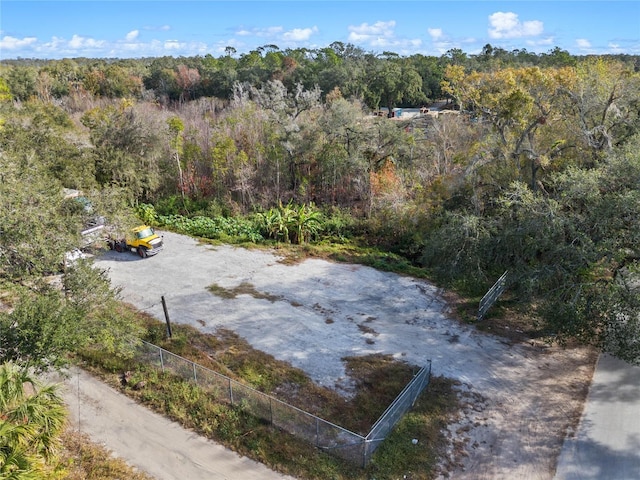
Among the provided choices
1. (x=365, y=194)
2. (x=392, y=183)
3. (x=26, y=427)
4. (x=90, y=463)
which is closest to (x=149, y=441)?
(x=90, y=463)

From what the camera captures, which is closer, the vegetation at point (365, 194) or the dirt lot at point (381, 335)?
the vegetation at point (365, 194)

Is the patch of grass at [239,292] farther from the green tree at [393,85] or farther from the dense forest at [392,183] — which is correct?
the green tree at [393,85]

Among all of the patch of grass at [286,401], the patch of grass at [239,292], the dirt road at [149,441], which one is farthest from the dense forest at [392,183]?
the patch of grass at [239,292]

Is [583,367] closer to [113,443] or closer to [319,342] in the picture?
[319,342]

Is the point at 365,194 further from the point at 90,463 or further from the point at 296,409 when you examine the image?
the point at 90,463

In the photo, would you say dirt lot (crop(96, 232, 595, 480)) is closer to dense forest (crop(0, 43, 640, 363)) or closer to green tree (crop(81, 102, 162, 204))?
dense forest (crop(0, 43, 640, 363))

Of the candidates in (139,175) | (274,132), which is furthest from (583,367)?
(139,175)
